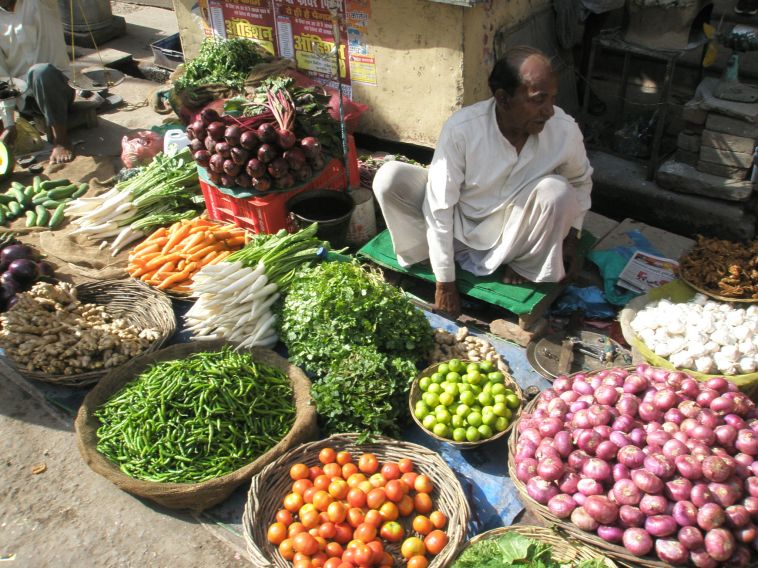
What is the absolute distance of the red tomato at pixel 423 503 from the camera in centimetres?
289

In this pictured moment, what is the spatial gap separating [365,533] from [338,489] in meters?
0.26

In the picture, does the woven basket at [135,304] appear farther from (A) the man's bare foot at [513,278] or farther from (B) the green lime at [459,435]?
(A) the man's bare foot at [513,278]

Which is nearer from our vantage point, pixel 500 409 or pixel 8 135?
pixel 500 409

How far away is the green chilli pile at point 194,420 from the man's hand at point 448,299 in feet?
3.68

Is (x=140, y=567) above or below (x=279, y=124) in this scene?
below

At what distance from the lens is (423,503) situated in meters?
2.89

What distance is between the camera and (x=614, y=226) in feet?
16.0

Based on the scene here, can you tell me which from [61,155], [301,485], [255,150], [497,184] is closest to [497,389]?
[301,485]

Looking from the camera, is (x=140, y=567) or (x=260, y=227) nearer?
(x=140, y=567)

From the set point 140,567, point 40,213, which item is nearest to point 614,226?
point 140,567

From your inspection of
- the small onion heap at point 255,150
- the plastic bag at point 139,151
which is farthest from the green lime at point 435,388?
the plastic bag at point 139,151

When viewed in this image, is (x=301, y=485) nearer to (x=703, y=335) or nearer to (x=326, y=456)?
(x=326, y=456)

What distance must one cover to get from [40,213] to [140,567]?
11.9 feet

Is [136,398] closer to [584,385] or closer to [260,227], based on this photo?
[260,227]
